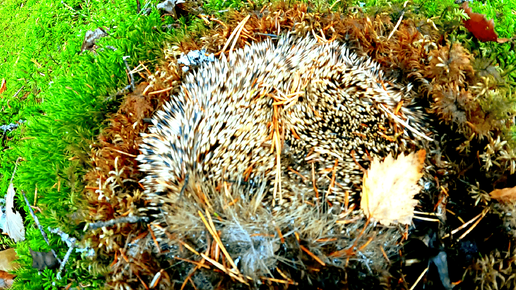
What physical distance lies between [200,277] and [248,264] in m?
0.33

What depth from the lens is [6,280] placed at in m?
2.84

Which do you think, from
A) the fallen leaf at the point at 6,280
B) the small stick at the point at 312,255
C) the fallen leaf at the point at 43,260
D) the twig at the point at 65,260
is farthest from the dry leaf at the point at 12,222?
the small stick at the point at 312,255

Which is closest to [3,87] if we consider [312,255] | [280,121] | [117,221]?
[117,221]

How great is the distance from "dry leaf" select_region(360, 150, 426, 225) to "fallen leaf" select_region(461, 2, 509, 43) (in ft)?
4.33

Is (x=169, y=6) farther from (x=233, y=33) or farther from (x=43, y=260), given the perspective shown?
(x=43, y=260)

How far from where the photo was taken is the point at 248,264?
7.01 ft

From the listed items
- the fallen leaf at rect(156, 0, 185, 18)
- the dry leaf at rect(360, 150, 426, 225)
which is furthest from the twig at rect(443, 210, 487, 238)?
the fallen leaf at rect(156, 0, 185, 18)

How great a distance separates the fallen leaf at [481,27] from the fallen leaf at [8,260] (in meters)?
4.33

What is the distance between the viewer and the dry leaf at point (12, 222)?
295cm

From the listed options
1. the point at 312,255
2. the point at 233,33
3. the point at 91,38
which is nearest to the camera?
the point at 312,255

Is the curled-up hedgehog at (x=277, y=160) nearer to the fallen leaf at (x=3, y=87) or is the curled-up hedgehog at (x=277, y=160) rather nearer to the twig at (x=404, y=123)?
the twig at (x=404, y=123)

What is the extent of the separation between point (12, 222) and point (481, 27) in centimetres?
435

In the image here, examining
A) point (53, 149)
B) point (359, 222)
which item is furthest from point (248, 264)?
point (53, 149)

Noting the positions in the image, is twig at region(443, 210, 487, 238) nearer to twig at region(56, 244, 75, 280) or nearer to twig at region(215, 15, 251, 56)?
twig at region(215, 15, 251, 56)
